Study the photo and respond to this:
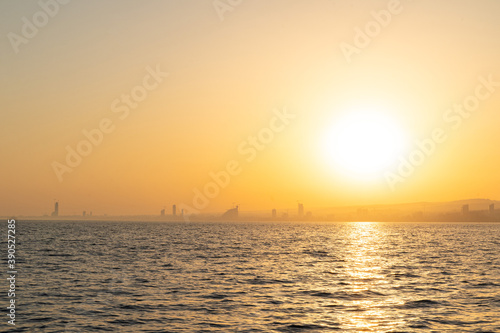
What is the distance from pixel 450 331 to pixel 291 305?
38.8 feet

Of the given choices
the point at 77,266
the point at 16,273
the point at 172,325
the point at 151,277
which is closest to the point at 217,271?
the point at 151,277

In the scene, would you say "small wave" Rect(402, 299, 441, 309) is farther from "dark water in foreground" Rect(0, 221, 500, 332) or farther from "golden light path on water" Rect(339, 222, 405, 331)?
"golden light path on water" Rect(339, 222, 405, 331)

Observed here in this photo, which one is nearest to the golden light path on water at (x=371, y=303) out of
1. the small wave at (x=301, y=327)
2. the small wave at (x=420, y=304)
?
the small wave at (x=420, y=304)

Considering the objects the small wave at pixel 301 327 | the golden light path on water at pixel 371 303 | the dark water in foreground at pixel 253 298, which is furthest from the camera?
the golden light path on water at pixel 371 303

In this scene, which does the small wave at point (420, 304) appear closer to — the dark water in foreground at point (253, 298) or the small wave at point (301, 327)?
the dark water in foreground at point (253, 298)

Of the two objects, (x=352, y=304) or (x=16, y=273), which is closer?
(x=352, y=304)

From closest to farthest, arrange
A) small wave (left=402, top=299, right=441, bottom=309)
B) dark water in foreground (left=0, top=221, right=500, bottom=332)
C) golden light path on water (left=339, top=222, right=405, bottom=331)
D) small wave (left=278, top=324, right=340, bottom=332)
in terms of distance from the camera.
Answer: small wave (left=278, top=324, right=340, bottom=332)
dark water in foreground (left=0, top=221, right=500, bottom=332)
golden light path on water (left=339, top=222, right=405, bottom=331)
small wave (left=402, top=299, right=441, bottom=309)

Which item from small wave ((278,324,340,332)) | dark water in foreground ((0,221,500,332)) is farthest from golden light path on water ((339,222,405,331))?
small wave ((278,324,340,332))

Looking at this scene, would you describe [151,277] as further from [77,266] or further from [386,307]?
[386,307]

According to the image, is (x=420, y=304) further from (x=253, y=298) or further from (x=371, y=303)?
(x=253, y=298)

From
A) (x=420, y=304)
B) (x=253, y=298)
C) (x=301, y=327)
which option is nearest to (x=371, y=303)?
(x=420, y=304)

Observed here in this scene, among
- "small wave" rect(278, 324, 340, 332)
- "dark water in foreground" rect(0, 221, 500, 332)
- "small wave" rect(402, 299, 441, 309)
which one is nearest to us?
"small wave" rect(278, 324, 340, 332)

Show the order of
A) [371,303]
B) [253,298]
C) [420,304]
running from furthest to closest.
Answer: [253,298]
[371,303]
[420,304]

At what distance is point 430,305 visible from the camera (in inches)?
1432
